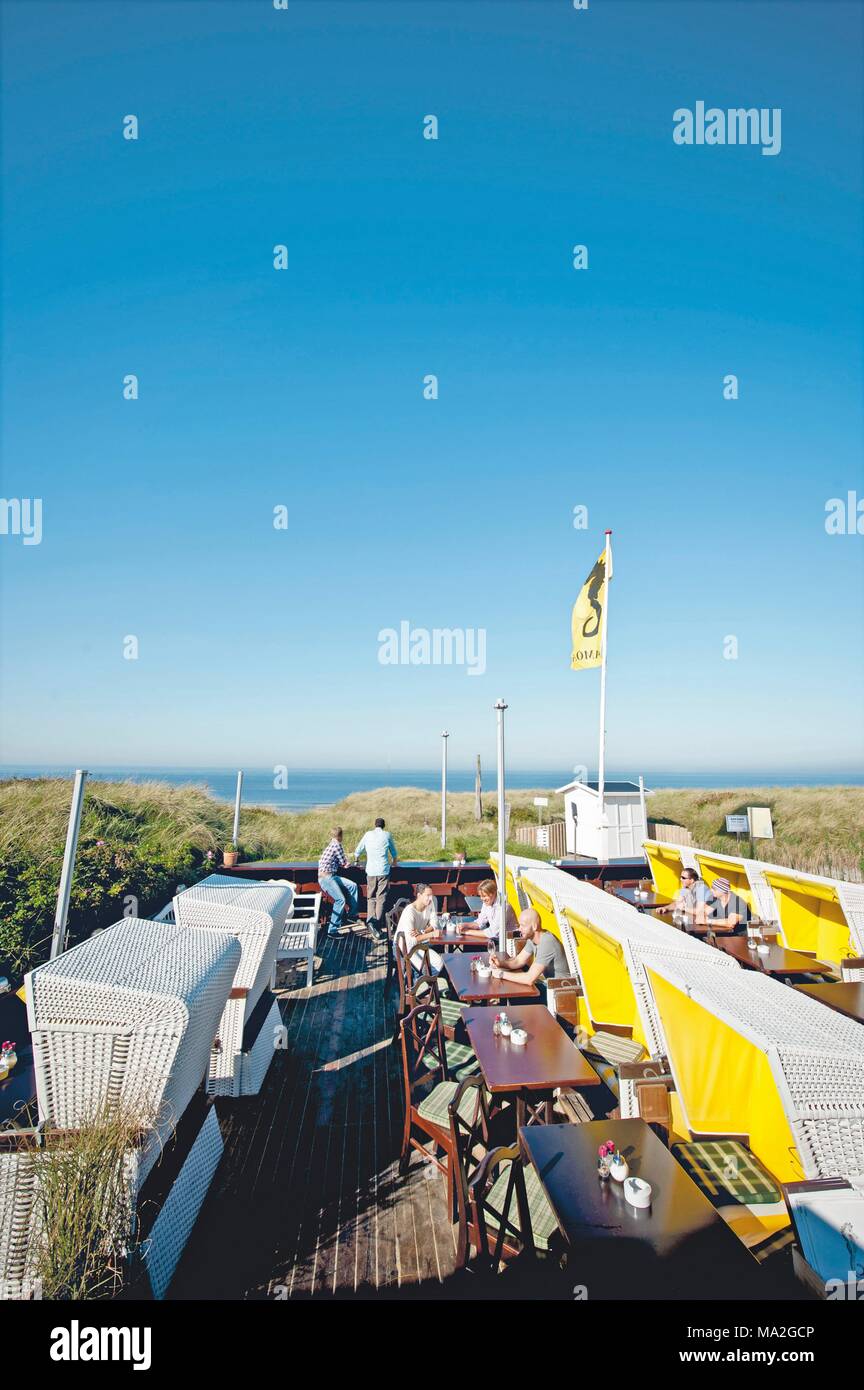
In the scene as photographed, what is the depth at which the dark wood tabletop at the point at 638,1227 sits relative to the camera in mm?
1976

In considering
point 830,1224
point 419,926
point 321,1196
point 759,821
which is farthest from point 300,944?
point 759,821

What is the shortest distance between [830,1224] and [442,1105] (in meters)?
1.83

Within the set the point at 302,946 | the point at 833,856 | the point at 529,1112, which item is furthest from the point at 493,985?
the point at 833,856

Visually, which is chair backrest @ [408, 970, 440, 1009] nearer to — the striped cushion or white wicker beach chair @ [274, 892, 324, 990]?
the striped cushion

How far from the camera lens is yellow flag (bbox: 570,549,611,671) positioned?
12.1m

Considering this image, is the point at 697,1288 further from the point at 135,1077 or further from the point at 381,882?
the point at 381,882

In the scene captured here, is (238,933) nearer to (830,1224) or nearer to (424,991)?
(424,991)

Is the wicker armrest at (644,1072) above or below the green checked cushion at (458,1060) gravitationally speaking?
above

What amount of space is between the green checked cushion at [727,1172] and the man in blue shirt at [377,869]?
535 centimetres

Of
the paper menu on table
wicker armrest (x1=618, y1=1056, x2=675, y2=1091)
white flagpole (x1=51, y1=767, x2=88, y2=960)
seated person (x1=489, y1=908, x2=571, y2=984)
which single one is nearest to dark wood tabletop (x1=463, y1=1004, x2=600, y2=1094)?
wicker armrest (x1=618, y1=1056, x2=675, y2=1091)

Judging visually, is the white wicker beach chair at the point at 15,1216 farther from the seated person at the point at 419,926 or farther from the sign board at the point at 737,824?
the sign board at the point at 737,824

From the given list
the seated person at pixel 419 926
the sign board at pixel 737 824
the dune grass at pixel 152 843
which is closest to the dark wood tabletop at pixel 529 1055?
the seated person at pixel 419 926

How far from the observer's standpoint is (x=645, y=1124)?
294 centimetres
